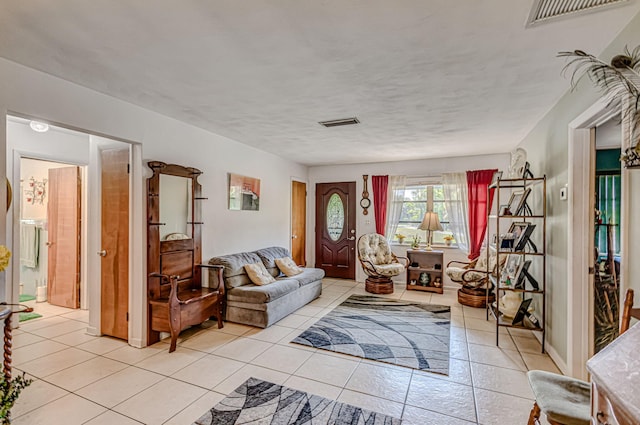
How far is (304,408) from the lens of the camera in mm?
2061

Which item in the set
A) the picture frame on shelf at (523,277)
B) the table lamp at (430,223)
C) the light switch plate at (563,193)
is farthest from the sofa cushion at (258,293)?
the light switch plate at (563,193)

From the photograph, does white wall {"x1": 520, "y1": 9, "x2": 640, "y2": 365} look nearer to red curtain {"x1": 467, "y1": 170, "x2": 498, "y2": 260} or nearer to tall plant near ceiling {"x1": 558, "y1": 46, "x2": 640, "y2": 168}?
tall plant near ceiling {"x1": 558, "y1": 46, "x2": 640, "y2": 168}

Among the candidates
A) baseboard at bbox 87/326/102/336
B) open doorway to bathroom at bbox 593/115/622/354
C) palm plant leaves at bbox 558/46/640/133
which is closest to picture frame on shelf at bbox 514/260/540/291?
open doorway to bathroom at bbox 593/115/622/354

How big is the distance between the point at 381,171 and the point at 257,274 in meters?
3.39

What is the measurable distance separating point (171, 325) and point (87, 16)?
8.44 ft

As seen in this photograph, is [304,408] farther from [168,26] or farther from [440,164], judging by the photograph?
[440,164]

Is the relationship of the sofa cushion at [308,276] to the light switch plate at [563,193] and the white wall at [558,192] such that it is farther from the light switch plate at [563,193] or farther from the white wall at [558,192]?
the light switch plate at [563,193]

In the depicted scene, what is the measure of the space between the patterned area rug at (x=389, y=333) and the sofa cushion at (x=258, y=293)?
585 millimetres

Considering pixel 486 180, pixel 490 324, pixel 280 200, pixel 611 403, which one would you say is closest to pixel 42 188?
pixel 280 200

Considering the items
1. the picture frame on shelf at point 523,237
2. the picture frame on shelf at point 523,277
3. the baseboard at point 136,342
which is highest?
the picture frame on shelf at point 523,237

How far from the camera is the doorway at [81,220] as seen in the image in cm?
314

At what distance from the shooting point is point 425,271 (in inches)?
214

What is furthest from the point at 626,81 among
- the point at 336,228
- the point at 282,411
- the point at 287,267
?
the point at 336,228

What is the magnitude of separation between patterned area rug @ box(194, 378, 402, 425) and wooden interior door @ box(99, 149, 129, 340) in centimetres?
177
